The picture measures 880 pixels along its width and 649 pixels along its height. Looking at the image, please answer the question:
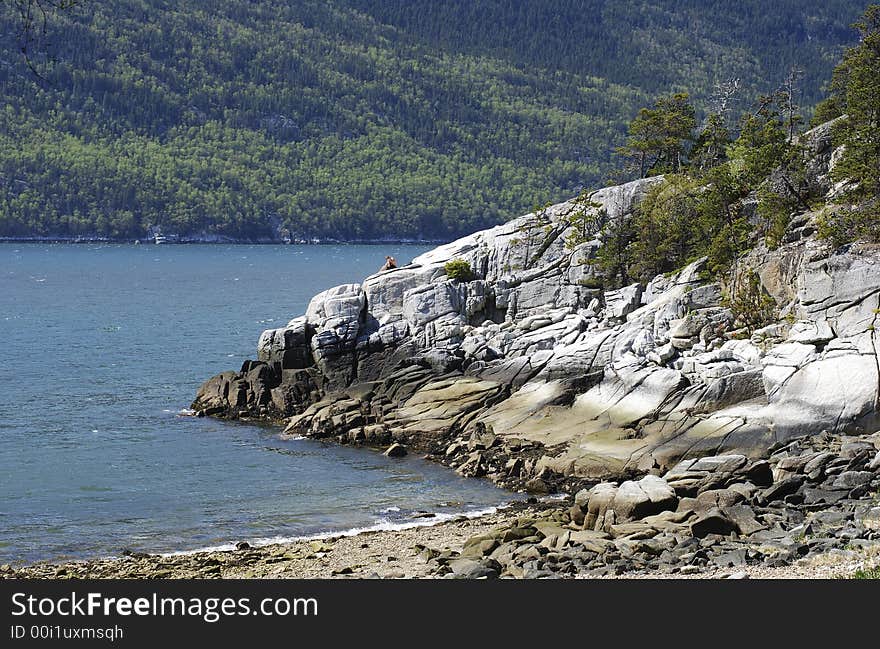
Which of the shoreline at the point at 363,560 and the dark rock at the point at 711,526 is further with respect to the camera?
the dark rock at the point at 711,526

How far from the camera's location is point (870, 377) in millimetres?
35375

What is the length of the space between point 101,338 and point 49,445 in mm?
36269

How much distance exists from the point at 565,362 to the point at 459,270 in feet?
33.1

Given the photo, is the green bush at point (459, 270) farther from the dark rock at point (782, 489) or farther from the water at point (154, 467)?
the dark rock at point (782, 489)

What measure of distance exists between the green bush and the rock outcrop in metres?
0.42

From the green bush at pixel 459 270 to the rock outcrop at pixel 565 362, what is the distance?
1.37 feet

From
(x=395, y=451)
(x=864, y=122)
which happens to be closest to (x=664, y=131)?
(x=864, y=122)

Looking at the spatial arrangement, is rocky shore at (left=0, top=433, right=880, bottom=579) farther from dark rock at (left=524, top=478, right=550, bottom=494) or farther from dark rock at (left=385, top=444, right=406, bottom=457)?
dark rock at (left=385, top=444, right=406, bottom=457)

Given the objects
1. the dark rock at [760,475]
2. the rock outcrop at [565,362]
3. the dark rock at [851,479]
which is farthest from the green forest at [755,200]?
the dark rock at [851,479]

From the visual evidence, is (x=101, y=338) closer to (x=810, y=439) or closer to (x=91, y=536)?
(x=91, y=536)

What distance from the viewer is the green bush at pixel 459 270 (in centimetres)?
5316

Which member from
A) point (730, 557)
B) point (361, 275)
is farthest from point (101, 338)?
point (361, 275)

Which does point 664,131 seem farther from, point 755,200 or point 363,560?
point 363,560

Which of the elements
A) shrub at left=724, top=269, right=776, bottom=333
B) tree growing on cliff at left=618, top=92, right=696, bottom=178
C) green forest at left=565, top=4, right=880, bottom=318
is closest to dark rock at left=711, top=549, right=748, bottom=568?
shrub at left=724, top=269, right=776, bottom=333
